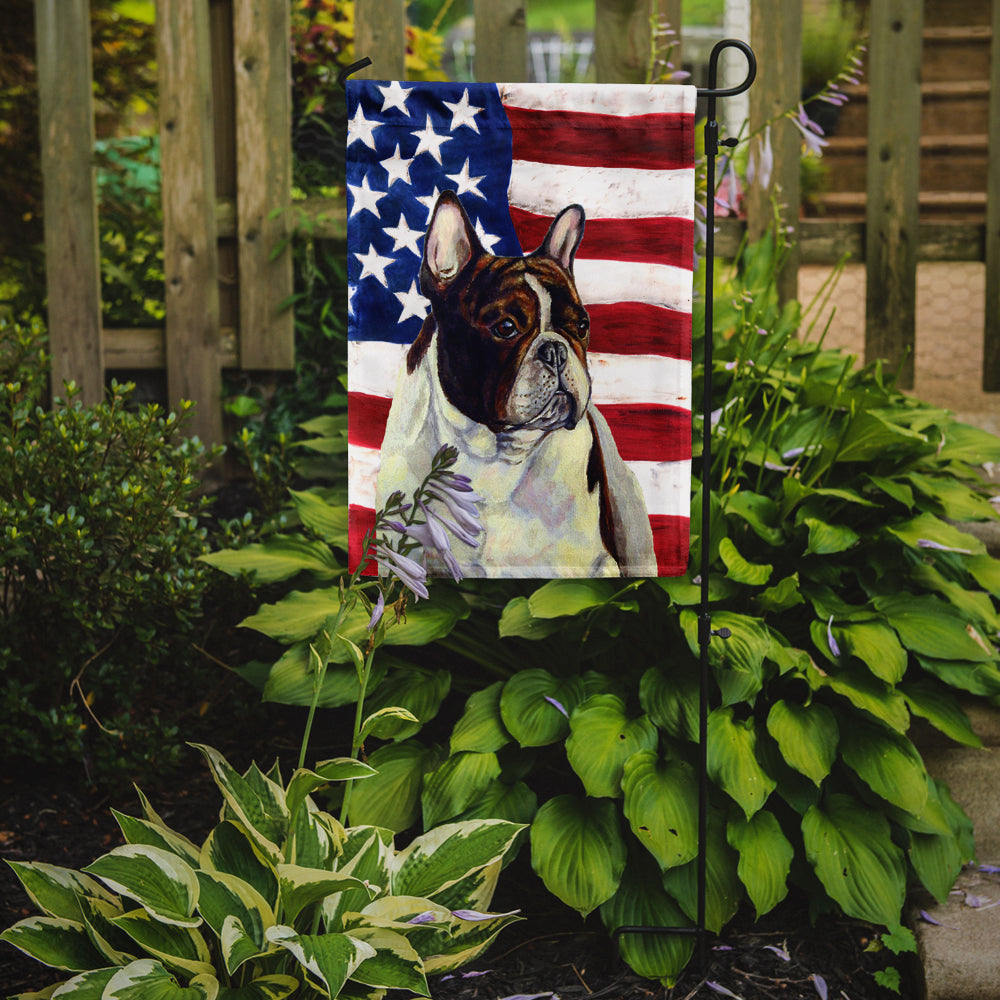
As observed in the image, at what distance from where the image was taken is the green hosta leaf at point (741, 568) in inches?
86.7

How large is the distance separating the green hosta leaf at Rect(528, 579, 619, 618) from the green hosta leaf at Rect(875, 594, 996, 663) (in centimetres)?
63

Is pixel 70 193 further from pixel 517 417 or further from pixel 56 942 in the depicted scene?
pixel 56 942

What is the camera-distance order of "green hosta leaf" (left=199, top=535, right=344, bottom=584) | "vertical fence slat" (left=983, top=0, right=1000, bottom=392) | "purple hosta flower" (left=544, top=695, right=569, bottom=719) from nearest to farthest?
"purple hosta flower" (left=544, top=695, right=569, bottom=719)
"green hosta leaf" (left=199, top=535, right=344, bottom=584)
"vertical fence slat" (left=983, top=0, right=1000, bottom=392)

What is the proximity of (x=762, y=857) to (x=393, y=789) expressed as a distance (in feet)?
2.48

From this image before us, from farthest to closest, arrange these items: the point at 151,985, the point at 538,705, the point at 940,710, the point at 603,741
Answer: the point at 940,710 < the point at 538,705 < the point at 603,741 < the point at 151,985

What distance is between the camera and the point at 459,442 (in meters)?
1.96

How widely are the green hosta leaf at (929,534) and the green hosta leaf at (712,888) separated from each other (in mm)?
826

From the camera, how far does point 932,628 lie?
7.41 feet

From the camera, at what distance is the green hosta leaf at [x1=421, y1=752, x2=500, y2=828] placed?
2035mm

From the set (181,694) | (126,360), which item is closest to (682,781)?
(181,694)

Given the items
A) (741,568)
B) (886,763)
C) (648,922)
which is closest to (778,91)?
(741,568)

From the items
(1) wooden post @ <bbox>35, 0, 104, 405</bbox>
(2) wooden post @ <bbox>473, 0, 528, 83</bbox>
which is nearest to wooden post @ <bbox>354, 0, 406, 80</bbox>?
(2) wooden post @ <bbox>473, 0, 528, 83</bbox>

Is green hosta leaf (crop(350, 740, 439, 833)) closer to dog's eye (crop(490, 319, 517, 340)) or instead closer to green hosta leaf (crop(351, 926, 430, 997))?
green hosta leaf (crop(351, 926, 430, 997))

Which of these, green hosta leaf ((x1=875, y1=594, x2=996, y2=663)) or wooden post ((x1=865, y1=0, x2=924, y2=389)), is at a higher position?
wooden post ((x1=865, y1=0, x2=924, y2=389))
